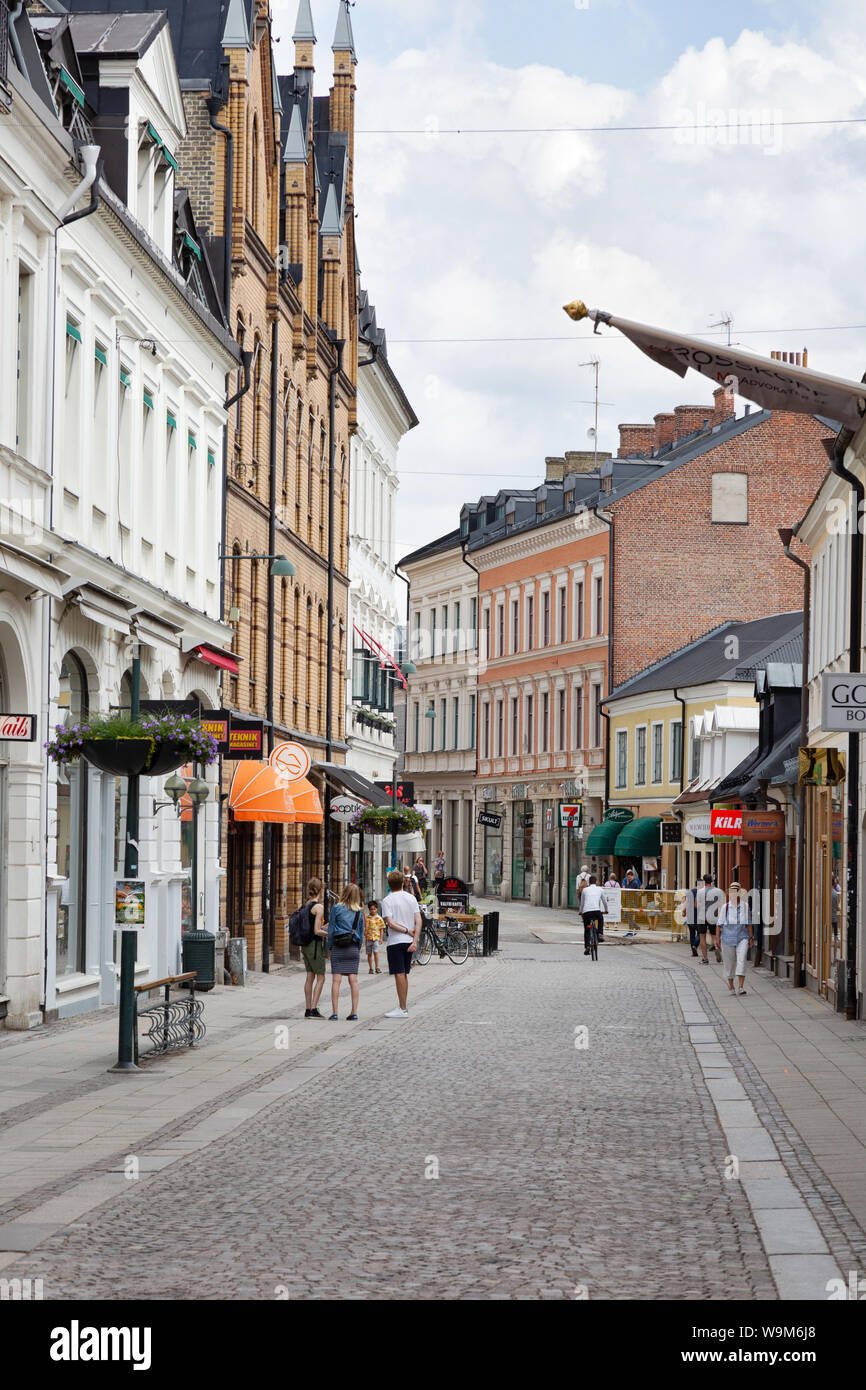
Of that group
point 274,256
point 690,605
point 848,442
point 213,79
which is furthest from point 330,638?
point 690,605

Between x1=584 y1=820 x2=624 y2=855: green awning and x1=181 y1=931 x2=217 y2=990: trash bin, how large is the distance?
119 feet

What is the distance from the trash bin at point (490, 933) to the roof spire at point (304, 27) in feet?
65.2

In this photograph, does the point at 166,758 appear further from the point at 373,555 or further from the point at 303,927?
the point at 373,555

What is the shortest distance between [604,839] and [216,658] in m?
34.3

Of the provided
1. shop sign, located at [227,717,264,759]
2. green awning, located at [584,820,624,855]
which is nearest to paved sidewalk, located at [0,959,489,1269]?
shop sign, located at [227,717,264,759]

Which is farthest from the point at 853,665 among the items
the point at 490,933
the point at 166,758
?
the point at 490,933

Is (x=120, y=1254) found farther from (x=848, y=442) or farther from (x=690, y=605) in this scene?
(x=690, y=605)

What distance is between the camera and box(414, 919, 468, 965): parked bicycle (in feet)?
130

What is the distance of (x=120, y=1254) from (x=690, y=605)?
59281 mm

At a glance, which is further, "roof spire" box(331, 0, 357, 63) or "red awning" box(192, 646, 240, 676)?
"roof spire" box(331, 0, 357, 63)

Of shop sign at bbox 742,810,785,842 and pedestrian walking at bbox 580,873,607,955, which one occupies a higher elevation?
shop sign at bbox 742,810,785,842

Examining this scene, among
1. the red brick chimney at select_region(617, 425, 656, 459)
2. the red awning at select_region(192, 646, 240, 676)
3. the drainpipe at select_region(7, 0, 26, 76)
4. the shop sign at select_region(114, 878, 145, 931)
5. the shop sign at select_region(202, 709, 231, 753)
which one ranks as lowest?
the shop sign at select_region(114, 878, 145, 931)

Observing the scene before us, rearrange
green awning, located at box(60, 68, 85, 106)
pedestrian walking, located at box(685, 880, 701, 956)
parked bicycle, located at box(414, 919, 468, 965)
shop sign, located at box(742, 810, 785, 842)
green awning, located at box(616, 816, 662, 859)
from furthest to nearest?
green awning, located at box(616, 816, 662, 859) < pedestrian walking, located at box(685, 880, 701, 956) < parked bicycle, located at box(414, 919, 468, 965) < shop sign, located at box(742, 810, 785, 842) < green awning, located at box(60, 68, 85, 106)

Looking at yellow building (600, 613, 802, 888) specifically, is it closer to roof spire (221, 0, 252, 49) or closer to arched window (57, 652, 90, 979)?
roof spire (221, 0, 252, 49)
